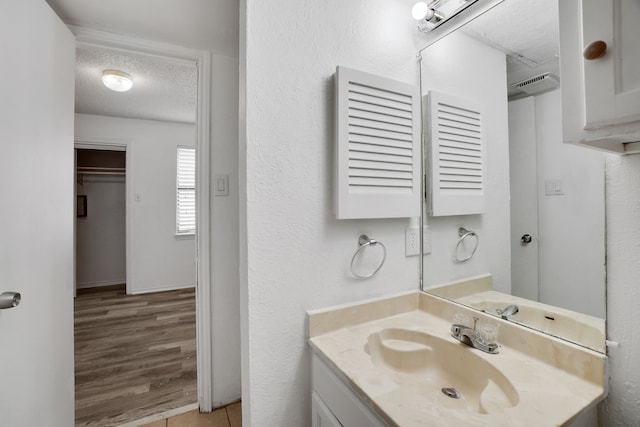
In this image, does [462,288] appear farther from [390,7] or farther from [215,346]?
[215,346]

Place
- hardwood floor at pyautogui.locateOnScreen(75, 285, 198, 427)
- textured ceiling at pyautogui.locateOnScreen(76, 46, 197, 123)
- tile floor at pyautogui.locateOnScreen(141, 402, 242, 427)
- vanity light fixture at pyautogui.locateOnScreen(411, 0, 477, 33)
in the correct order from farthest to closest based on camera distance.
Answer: textured ceiling at pyautogui.locateOnScreen(76, 46, 197, 123) < hardwood floor at pyautogui.locateOnScreen(75, 285, 198, 427) < tile floor at pyautogui.locateOnScreen(141, 402, 242, 427) < vanity light fixture at pyautogui.locateOnScreen(411, 0, 477, 33)

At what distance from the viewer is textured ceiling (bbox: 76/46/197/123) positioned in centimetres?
202

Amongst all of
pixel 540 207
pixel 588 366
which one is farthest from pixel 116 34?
pixel 588 366

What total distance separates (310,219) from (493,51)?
3.22 feet

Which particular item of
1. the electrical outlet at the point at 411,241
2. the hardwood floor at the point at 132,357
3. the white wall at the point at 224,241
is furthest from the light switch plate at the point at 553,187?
the hardwood floor at the point at 132,357

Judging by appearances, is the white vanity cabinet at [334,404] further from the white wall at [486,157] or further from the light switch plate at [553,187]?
the light switch plate at [553,187]

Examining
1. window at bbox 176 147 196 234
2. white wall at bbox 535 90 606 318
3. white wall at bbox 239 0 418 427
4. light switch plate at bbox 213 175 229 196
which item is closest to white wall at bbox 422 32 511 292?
white wall at bbox 535 90 606 318

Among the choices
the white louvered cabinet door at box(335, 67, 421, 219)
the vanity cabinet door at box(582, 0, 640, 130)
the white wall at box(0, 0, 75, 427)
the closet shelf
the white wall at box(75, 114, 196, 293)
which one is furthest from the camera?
the closet shelf

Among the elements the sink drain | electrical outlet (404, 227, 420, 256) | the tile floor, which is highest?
electrical outlet (404, 227, 420, 256)

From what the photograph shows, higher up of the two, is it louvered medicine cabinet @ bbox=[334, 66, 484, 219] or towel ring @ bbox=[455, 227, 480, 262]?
louvered medicine cabinet @ bbox=[334, 66, 484, 219]

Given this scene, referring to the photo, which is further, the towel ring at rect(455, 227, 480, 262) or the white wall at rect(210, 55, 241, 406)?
the white wall at rect(210, 55, 241, 406)

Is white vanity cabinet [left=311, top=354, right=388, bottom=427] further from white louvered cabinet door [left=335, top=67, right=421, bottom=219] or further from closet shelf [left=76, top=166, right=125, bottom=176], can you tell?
closet shelf [left=76, top=166, right=125, bottom=176]

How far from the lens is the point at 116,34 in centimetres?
147

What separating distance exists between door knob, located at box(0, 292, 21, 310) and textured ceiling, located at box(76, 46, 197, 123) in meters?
1.36
